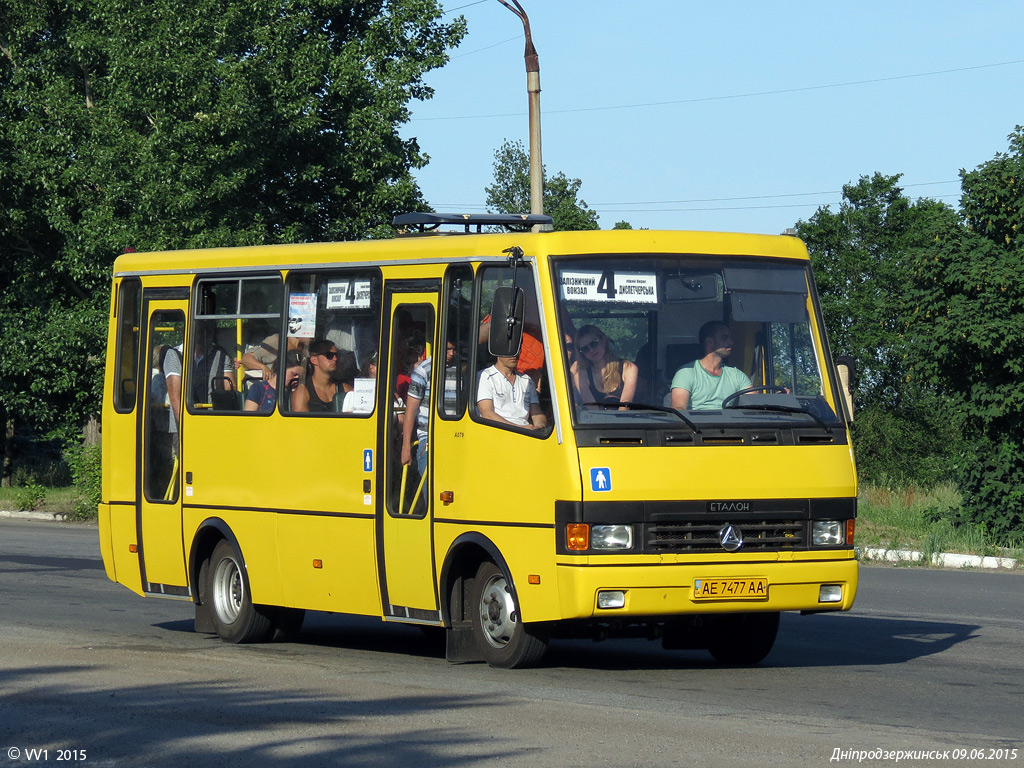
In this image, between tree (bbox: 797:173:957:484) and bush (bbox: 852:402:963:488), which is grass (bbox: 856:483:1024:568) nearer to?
tree (bbox: 797:173:957:484)

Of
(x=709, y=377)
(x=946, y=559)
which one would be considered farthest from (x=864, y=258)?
(x=709, y=377)

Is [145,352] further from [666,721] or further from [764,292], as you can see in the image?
[666,721]

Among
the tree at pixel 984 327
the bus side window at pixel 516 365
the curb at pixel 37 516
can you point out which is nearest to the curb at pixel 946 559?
the tree at pixel 984 327

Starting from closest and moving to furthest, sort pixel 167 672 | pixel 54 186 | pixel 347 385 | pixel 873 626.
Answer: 1. pixel 167 672
2. pixel 347 385
3. pixel 873 626
4. pixel 54 186

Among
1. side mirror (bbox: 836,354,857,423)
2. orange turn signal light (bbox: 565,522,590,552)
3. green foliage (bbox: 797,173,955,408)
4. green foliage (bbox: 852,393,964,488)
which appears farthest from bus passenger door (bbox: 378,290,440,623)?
green foliage (bbox: 797,173,955,408)

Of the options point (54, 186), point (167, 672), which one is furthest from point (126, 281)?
point (54, 186)

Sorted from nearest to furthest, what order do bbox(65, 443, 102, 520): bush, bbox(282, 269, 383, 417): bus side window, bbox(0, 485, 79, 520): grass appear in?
bbox(282, 269, 383, 417): bus side window, bbox(65, 443, 102, 520): bush, bbox(0, 485, 79, 520): grass

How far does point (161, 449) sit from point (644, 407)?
202 inches

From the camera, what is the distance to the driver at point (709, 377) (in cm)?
1042

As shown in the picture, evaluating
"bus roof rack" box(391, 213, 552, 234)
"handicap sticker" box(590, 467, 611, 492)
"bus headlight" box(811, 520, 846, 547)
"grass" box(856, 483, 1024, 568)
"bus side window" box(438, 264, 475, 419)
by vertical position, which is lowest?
"grass" box(856, 483, 1024, 568)

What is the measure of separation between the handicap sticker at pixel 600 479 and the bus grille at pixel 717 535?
0.37m

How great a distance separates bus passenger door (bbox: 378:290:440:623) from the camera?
11.2 meters

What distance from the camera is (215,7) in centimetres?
2825

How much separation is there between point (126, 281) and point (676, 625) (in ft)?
20.5
